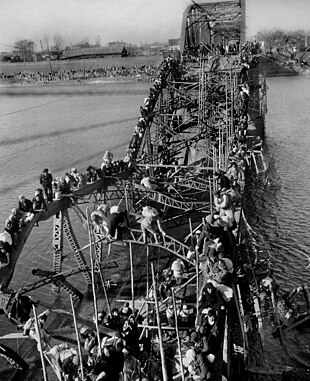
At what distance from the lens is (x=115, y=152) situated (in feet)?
149

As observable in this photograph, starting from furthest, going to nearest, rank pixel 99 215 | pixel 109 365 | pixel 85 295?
1. pixel 85 295
2. pixel 99 215
3. pixel 109 365

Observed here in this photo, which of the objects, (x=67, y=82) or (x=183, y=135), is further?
(x=67, y=82)

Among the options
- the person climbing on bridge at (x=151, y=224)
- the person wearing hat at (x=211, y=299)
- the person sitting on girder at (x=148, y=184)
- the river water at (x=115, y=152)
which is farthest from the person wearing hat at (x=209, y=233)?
the person sitting on girder at (x=148, y=184)

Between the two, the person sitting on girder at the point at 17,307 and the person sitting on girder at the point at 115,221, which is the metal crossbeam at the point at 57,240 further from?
the person sitting on girder at the point at 17,307

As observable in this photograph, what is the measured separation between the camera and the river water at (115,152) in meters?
22.1

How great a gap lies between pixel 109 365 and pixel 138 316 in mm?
3168

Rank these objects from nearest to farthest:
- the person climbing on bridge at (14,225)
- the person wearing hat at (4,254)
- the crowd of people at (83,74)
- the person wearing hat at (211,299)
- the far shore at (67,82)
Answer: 1. the person wearing hat at (211,299)
2. the person wearing hat at (4,254)
3. the person climbing on bridge at (14,225)
4. the far shore at (67,82)
5. the crowd of people at (83,74)

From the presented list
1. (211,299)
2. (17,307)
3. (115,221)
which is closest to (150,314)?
(211,299)

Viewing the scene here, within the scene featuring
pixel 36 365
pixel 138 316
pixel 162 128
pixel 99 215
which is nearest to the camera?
pixel 138 316

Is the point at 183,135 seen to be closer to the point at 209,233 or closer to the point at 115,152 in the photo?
the point at 115,152

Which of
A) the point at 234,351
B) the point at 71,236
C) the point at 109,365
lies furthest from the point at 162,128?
the point at 109,365

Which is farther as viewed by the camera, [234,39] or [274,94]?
[274,94]

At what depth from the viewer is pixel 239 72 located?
37.0 meters

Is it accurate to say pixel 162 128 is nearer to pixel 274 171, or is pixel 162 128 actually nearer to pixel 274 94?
pixel 274 171
